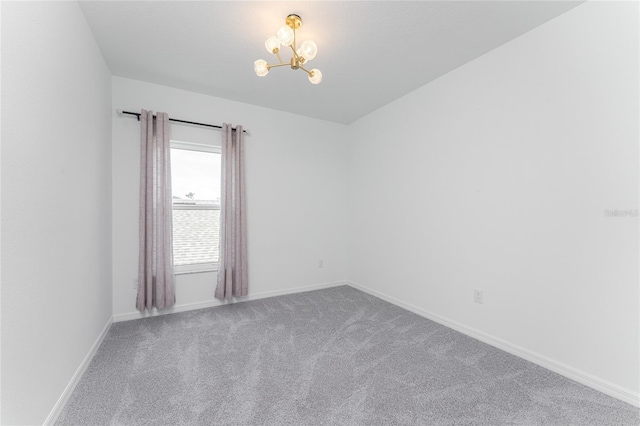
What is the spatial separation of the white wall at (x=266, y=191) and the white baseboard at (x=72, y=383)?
2.20 feet

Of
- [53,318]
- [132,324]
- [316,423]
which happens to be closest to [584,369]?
[316,423]

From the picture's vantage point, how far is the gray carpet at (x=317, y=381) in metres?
1.51

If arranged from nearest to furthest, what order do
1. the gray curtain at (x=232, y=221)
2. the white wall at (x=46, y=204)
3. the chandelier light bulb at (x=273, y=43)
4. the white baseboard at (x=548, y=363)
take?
1. the white wall at (x=46, y=204)
2. the white baseboard at (x=548, y=363)
3. the chandelier light bulb at (x=273, y=43)
4. the gray curtain at (x=232, y=221)

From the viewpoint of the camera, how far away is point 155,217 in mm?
2932

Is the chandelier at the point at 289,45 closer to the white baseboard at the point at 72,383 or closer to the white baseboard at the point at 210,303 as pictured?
the white baseboard at the point at 72,383

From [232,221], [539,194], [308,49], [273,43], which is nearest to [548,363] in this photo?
[539,194]

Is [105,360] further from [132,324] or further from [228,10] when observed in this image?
[228,10]

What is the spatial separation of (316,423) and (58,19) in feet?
8.96

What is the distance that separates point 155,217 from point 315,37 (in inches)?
94.4

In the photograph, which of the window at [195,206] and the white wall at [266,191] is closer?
the white wall at [266,191]

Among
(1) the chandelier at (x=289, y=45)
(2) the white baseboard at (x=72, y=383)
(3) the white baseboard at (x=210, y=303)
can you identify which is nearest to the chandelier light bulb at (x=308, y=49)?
(1) the chandelier at (x=289, y=45)

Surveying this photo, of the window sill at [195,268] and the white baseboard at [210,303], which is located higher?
the window sill at [195,268]

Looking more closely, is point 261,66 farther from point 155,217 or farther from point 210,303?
point 210,303

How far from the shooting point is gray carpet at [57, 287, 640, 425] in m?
1.51
